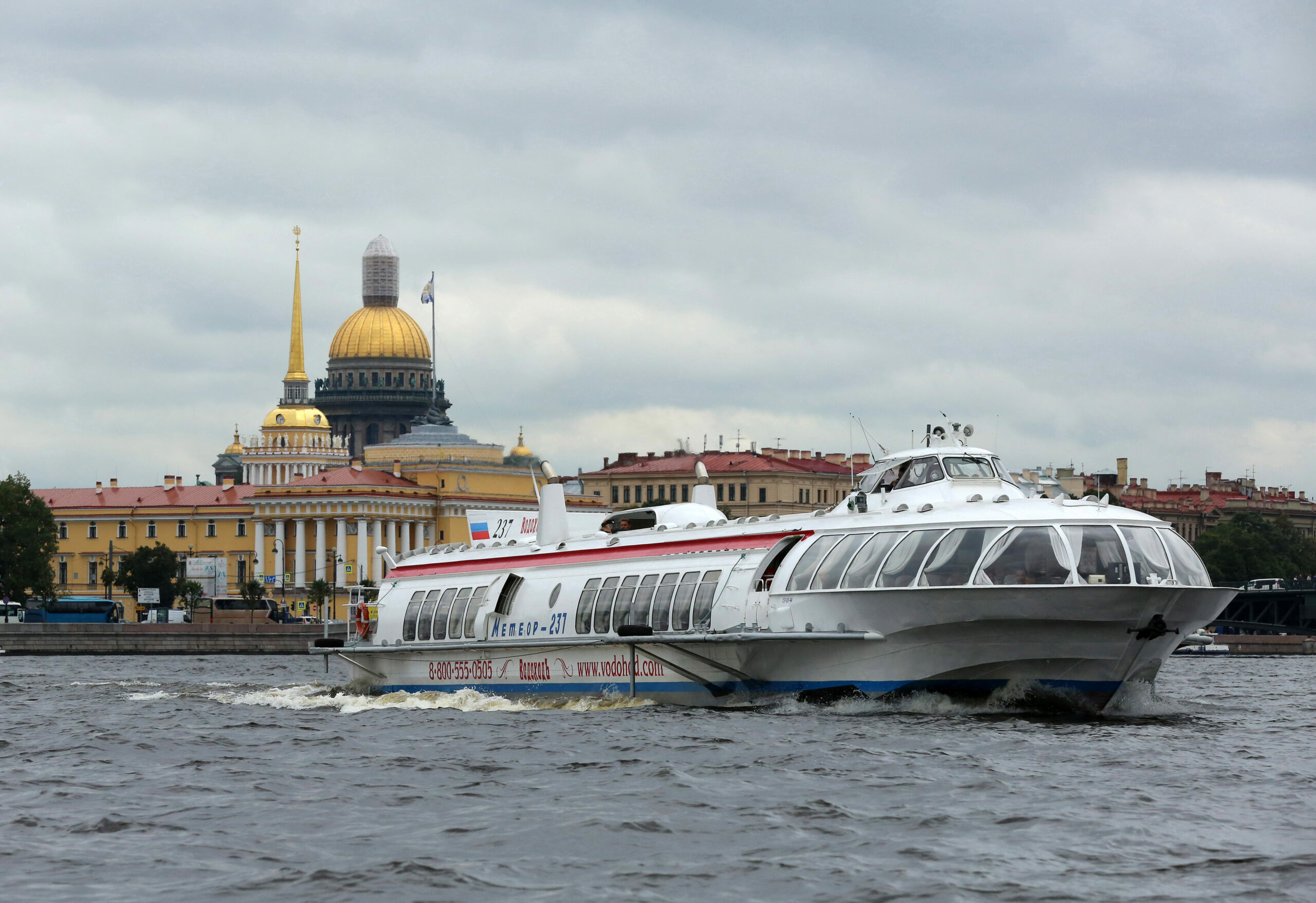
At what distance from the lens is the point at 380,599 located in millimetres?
38844

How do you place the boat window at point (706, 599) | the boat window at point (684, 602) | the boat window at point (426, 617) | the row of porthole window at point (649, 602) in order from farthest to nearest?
1. the boat window at point (426, 617)
2. the boat window at point (684, 602)
3. the row of porthole window at point (649, 602)
4. the boat window at point (706, 599)

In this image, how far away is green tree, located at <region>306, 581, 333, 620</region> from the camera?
12531 centimetres

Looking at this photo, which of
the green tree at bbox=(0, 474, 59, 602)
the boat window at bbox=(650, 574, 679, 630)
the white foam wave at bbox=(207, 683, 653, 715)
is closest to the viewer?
the boat window at bbox=(650, 574, 679, 630)

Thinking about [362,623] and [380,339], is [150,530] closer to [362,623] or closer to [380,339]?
[380,339]

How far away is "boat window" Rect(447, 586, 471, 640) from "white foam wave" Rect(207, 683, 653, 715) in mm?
1089

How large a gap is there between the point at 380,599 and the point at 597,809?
818 inches

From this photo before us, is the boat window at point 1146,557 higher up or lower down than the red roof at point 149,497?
lower down

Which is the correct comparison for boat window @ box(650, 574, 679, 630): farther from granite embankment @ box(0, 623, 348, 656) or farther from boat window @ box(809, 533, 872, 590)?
granite embankment @ box(0, 623, 348, 656)

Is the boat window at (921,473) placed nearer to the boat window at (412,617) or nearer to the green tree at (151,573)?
the boat window at (412,617)

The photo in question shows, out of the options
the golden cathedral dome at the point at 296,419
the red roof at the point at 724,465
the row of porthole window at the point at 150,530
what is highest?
the golden cathedral dome at the point at 296,419

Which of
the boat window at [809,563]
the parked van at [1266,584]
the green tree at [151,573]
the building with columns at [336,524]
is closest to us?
the boat window at [809,563]

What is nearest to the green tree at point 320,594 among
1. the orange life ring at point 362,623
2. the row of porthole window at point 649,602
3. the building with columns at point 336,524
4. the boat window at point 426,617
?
the building with columns at point 336,524

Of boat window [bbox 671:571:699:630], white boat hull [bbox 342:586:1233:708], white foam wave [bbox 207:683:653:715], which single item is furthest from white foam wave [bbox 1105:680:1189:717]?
white foam wave [bbox 207:683:653:715]

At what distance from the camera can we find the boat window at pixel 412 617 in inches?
1452
